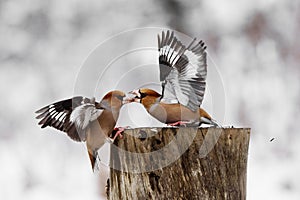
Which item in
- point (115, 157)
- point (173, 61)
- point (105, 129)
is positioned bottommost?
point (115, 157)

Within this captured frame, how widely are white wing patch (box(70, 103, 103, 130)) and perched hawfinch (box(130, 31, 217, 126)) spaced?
10.8 inches

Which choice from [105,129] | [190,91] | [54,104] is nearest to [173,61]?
[190,91]

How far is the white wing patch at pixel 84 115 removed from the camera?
2205 millimetres

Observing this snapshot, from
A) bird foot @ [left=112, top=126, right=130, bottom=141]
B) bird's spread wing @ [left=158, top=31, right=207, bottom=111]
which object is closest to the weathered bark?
bird foot @ [left=112, top=126, right=130, bottom=141]

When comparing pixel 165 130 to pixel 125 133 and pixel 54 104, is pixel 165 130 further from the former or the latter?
pixel 54 104

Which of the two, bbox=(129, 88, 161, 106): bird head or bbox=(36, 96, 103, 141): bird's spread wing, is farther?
bbox=(129, 88, 161, 106): bird head

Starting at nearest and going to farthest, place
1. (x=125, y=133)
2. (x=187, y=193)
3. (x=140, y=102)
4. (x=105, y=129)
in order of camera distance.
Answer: (x=187, y=193) → (x=125, y=133) → (x=105, y=129) → (x=140, y=102)

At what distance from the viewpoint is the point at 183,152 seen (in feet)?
5.99

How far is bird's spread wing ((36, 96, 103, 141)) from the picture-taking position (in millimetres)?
2230

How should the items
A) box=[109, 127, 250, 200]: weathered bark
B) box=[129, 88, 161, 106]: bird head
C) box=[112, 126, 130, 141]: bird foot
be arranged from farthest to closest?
box=[129, 88, 161, 106]: bird head → box=[112, 126, 130, 141]: bird foot → box=[109, 127, 250, 200]: weathered bark

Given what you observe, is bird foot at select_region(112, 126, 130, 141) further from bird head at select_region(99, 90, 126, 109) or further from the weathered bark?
bird head at select_region(99, 90, 126, 109)

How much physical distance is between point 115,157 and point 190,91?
2.05ft

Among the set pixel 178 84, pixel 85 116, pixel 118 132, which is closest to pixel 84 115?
pixel 85 116

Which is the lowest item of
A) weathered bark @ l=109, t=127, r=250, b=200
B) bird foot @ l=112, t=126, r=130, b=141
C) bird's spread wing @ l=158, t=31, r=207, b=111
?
weathered bark @ l=109, t=127, r=250, b=200
